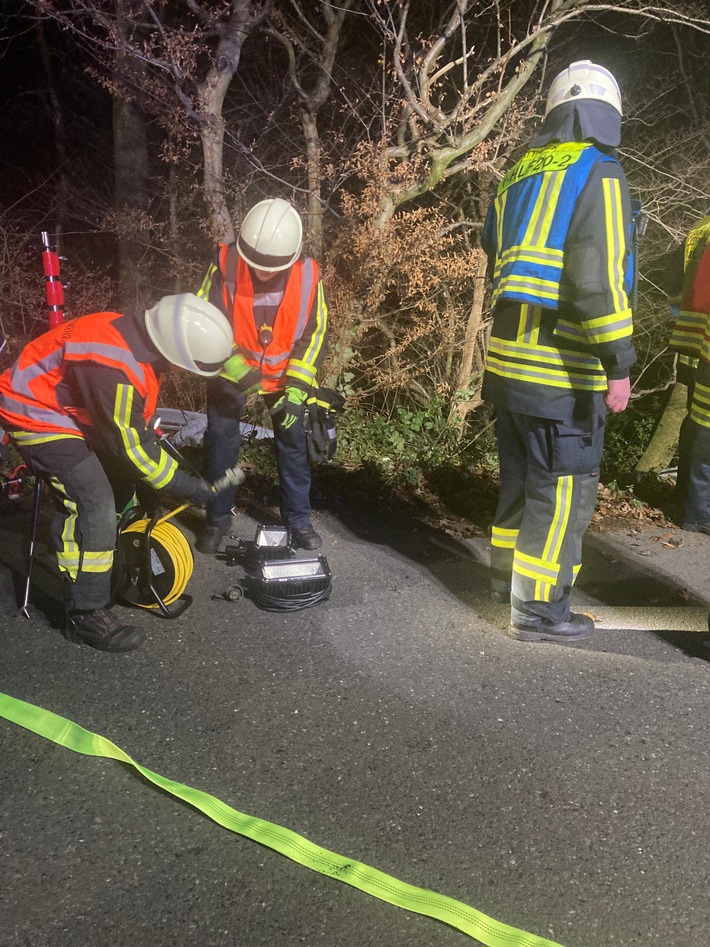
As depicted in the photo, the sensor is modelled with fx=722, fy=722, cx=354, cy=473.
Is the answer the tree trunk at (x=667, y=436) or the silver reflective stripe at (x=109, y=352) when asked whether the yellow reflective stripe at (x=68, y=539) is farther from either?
the tree trunk at (x=667, y=436)

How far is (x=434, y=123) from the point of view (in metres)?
6.41

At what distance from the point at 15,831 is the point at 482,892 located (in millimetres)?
1459

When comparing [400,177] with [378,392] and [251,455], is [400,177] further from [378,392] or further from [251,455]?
[251,455]

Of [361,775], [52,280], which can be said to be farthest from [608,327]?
[52,280]

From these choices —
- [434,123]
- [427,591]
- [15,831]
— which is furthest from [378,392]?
A: [15,831]

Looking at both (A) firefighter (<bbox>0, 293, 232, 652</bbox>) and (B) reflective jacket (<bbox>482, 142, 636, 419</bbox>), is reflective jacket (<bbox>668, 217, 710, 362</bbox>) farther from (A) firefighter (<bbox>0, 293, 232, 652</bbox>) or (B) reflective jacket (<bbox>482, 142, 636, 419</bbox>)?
(A) firefighter (<bbox>0, 293, 232, 652</bbox>)

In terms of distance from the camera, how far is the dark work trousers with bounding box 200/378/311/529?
14.3ft

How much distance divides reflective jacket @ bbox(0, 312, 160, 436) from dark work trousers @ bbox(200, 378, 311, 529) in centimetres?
117

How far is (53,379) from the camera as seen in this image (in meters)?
3.17

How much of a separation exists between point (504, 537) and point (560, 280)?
1325mm

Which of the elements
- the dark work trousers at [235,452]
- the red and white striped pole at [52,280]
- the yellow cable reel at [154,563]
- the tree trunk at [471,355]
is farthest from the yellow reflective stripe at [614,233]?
the tree trunk at [471,355]

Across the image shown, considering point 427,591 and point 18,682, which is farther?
point 427,591

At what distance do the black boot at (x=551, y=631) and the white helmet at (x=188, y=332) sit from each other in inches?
75.5

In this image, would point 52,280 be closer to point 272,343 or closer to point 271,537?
point 272,343
